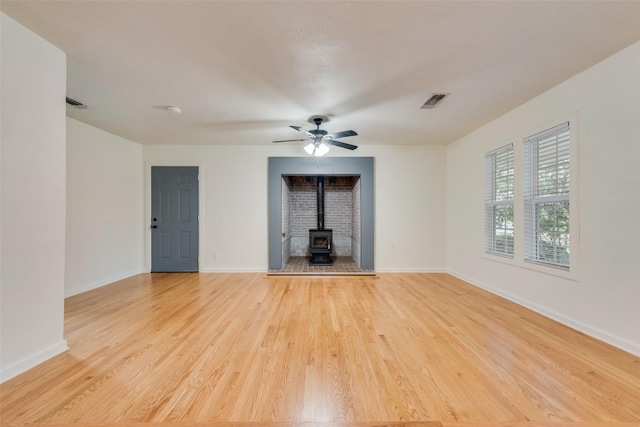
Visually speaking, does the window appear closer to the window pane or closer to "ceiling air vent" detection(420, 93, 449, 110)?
the window pane

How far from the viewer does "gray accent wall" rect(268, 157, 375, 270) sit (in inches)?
194

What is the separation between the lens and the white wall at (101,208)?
3619mm

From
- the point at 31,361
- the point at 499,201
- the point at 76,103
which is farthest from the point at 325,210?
the point at 31,361

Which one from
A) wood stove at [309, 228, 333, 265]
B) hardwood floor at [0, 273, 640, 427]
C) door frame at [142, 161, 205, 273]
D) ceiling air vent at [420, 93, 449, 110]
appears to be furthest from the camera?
wood stove at [309, 228, 333, 265]

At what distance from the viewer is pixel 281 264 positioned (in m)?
4.99

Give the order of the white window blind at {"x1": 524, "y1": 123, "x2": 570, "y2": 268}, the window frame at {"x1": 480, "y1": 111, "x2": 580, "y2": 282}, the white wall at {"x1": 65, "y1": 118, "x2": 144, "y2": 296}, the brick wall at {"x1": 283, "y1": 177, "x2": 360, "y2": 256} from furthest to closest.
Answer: the brick wall at {"x1": 283, "y1": 177, "x2": 360, "y2": 256}
the white wall at {"x1": 65, "y1": 118, "x2": 144, "y2": 296}
the white window blind at {"x1": 524, "y1": 123, "x2": 570, "y2": 268}
the window frame at {"x1": 480, "y1": 111, "x2": 580, "y2": 282}

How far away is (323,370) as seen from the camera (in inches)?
70.9

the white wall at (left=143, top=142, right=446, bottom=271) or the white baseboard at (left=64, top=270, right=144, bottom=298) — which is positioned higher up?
the white wall at (left=143, top=142, right=446, bottom=271)

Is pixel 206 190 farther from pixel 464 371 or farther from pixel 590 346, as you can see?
pixel 590 346

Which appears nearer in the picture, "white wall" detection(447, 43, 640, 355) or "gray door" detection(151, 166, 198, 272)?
"white wall" detection(447, 43, 640, 355)

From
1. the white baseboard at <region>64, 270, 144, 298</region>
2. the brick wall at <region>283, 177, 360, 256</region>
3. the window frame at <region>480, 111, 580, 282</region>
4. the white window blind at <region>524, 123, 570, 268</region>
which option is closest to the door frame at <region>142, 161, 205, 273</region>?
the white baseboard at <region>64, 270, 144, 298</region>

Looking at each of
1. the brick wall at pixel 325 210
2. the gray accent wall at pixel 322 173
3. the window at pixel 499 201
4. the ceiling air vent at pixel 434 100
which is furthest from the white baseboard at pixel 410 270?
the ceiling air vent at pixel 434 100

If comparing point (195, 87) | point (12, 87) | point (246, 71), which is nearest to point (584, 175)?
point (246, 71)

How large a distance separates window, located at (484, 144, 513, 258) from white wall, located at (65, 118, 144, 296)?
20.1 ft
